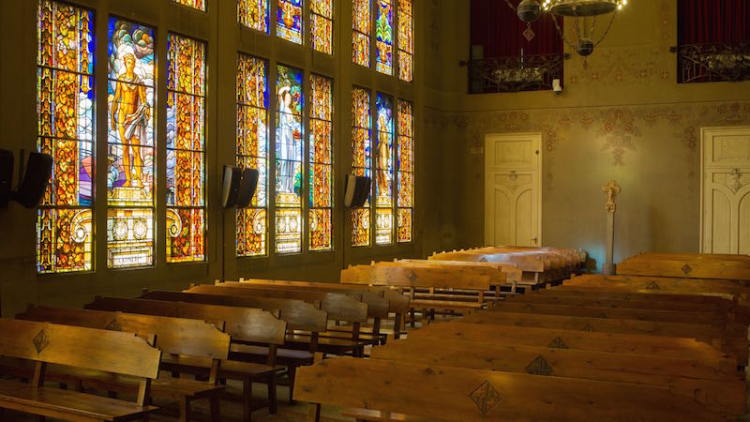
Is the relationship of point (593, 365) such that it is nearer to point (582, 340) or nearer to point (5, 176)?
point (582, 340)

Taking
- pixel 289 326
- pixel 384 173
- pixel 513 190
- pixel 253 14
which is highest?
pixel 253 14

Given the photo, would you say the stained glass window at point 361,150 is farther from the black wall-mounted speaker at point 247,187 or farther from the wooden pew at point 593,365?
the wooden pew at point 593,365

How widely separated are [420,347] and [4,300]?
17.4 ft

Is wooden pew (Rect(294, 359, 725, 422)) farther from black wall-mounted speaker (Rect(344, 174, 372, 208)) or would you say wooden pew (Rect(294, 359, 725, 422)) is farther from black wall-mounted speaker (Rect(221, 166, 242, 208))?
black wall-mounted speaker (Rect(344, 174, 372, 208))

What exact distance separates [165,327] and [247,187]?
19.1 ft

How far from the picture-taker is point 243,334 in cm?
579

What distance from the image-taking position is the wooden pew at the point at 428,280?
949 cm

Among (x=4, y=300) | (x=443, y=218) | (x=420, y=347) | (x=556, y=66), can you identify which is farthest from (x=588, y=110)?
(x=420, y=347)

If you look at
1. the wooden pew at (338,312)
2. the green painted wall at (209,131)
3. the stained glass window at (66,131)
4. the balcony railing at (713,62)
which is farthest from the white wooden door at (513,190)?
the wooden pew at (338,312)

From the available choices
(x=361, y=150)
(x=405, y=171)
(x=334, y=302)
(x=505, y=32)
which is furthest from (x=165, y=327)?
(x=505, y=32)

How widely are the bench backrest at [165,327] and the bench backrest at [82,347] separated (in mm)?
467

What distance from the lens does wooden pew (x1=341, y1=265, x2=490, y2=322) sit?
949 centimetres

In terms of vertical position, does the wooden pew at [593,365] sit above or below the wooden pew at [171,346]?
above

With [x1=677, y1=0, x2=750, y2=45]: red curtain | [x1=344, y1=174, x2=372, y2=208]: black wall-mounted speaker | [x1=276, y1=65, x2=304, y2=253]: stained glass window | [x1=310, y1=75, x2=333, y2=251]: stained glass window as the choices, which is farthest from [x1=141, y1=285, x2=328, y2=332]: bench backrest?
[x1=677, y1=0, x2=750, y2=45]: red curtain
